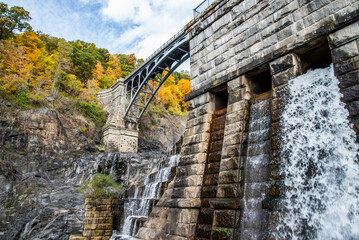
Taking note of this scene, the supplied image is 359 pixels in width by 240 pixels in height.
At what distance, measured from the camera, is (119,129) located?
2508 cm

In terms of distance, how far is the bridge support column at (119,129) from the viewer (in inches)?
957

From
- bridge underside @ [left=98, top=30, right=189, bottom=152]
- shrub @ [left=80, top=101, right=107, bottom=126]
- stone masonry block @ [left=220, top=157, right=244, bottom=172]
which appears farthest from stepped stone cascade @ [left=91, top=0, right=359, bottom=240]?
shrub @ [left=80, top=101, right=107, bottom=126]

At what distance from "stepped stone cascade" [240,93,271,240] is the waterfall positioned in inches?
209

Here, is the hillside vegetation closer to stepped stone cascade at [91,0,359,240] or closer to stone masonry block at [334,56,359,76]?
stepped stone cascade at [91,0,359,240]

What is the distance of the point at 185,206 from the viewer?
5.47 meters

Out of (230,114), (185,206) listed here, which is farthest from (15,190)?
(230,114)

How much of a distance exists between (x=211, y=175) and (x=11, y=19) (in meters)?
31.6

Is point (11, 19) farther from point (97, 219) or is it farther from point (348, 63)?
point (348, 63)

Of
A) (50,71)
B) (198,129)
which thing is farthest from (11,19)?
(198,129)

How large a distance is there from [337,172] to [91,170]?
1732 cm

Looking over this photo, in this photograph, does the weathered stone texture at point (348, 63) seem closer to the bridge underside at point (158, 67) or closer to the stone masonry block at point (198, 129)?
the stone masonry block at point (198, 129)

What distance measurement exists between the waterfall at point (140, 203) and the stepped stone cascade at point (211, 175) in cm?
424

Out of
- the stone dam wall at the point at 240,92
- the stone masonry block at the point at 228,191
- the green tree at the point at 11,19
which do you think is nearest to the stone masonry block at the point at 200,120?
the stone dam wall at the point at 240,92

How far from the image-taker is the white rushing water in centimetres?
335
